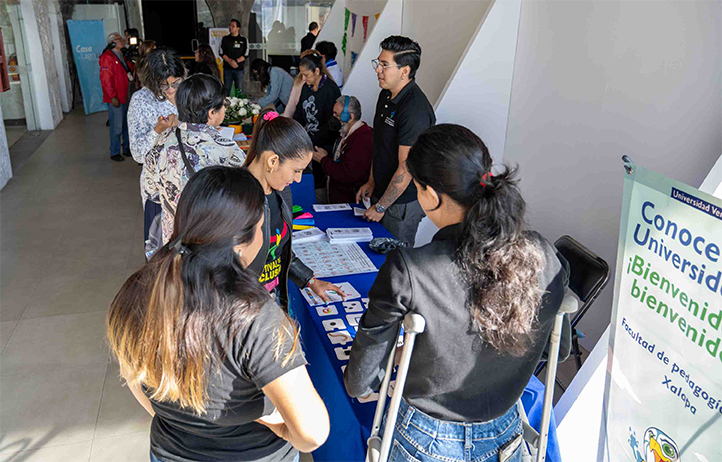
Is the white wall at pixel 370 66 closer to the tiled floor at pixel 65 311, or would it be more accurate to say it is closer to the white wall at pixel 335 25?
the white wall at pixel 335 25

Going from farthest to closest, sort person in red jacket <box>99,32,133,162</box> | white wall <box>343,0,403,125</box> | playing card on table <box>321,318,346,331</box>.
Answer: person in red jacket <box>99,32,133,162</box> → white wall <box>343,0,403,125</box> → playing card on table <box>321,318,346,331</box>

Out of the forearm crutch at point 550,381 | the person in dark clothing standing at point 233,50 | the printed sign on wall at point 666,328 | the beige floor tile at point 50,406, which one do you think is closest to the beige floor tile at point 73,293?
the beige floor tile at point 50,406

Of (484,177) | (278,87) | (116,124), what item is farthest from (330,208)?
(116,124)

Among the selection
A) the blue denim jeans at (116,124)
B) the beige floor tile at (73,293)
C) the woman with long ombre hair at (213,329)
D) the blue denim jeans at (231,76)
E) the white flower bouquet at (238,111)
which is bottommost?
the beige floor tile at (73,293)

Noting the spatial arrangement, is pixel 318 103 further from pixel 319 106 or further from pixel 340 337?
pixel 340 337

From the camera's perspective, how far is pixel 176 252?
109 centimetres

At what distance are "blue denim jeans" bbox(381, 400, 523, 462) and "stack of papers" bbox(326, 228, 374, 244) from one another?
167 cm

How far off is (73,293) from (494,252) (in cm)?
363

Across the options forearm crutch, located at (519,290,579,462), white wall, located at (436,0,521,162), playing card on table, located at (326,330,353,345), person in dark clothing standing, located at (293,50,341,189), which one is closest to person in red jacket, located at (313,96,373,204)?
white wall, located at (436,0,521,162)

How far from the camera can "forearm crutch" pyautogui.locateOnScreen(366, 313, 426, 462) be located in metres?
1.17

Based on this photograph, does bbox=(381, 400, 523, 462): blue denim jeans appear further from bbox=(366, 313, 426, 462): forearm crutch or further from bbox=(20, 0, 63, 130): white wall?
bbox=(20, 0, 63, 130): white wall

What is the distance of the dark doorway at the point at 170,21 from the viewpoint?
1374 centimetres

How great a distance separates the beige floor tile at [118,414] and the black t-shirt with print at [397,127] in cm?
182

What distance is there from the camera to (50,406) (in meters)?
2.78
